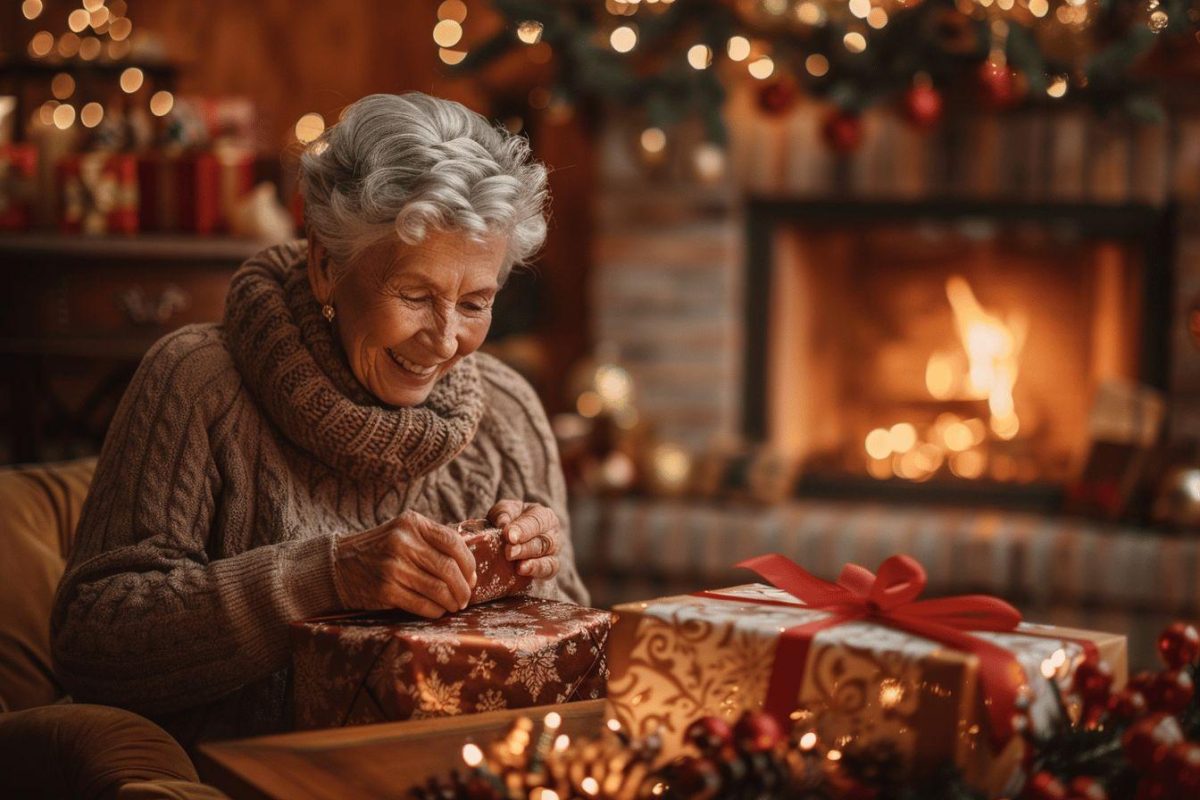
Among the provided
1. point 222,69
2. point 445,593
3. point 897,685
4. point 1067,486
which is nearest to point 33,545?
point 445,593

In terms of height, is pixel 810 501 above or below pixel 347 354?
below

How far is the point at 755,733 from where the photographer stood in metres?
0.81

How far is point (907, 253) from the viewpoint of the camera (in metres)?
3.23

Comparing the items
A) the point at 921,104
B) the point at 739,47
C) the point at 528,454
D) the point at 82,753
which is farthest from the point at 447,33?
the point at 82,753

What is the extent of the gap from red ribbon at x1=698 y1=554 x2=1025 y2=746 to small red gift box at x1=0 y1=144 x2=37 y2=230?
6.16ft

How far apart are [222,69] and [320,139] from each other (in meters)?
2.75

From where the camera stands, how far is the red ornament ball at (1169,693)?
894mm

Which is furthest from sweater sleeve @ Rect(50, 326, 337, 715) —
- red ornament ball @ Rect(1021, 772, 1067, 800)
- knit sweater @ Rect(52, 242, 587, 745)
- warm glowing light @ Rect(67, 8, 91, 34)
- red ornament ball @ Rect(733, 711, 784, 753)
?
warm glowing light @ Rect(67, 8, 91, 34)

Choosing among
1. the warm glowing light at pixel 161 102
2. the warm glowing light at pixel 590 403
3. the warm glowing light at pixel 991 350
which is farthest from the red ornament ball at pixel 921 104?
the warm glowing light at pixel 161 102

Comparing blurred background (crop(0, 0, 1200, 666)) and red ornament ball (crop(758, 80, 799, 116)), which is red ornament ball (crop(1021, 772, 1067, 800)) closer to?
blurred background (crop(0, 0, 1200, 666))

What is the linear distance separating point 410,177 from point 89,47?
275cm

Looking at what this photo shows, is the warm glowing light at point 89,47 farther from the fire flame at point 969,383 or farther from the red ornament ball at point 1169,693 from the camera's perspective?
the red ornament ball at point 1169,693

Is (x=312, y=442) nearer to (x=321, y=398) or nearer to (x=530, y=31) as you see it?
(x=321, y=398)

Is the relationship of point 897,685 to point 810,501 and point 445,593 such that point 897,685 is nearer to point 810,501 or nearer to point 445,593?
point 445,593
